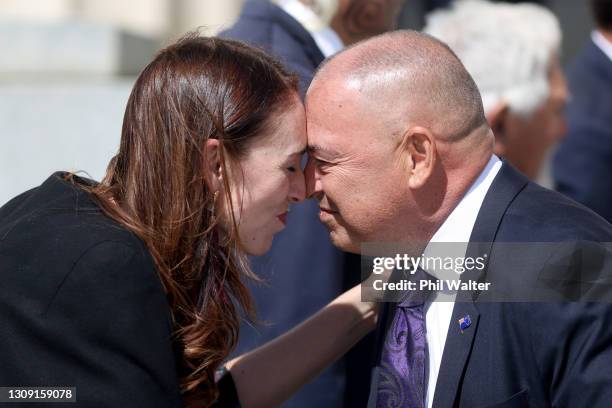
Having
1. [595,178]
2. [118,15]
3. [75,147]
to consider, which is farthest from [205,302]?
[118,15]

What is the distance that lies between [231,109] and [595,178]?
306 cm

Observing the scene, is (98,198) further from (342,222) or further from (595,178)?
(595,178)

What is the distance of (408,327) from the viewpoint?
2.42m

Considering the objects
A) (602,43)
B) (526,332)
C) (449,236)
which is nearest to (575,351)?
(526,332)

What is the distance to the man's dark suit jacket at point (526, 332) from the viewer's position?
80.0 inches

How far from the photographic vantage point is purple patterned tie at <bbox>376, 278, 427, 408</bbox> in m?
2.34

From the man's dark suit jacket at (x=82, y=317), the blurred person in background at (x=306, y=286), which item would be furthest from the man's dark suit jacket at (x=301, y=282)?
the man's dark suit jacket at (x=82, y=317)

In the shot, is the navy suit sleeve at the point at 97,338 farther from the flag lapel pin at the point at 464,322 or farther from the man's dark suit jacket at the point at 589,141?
the man's dark suit jacket at the point at 589,141

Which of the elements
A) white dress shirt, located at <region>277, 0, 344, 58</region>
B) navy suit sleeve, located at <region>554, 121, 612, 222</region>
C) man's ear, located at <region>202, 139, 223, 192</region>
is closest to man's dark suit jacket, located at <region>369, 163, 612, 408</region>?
man's ear, located at <region>202, 139, 223, 192</region>

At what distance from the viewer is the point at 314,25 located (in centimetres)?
341

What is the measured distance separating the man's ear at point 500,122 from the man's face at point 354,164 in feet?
5.09

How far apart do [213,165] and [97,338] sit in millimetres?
507

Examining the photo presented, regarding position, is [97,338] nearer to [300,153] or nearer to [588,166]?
[300,153]

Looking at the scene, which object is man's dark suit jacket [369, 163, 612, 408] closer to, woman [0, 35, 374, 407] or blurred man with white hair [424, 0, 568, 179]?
woman [0, 35, 374, 407]
